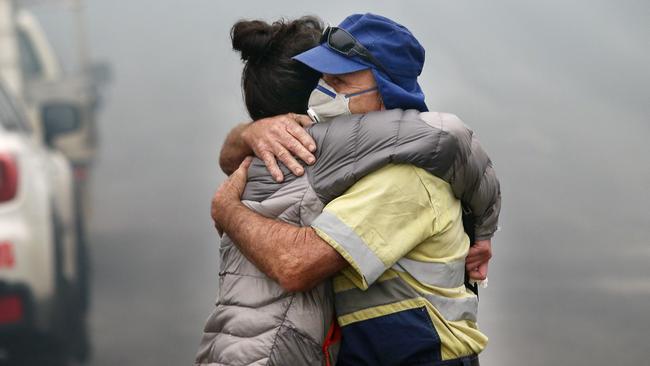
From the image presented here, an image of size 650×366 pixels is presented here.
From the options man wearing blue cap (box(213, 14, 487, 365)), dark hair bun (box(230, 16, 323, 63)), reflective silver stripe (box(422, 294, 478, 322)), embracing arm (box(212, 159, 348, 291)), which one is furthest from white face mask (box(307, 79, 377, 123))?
reflective silver stripe (box(422, 294, 478, 322))

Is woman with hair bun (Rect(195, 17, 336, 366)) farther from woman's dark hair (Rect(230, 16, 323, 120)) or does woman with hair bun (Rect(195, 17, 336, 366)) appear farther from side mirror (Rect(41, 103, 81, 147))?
side mirror (Rect(41, 103, 81, 147))

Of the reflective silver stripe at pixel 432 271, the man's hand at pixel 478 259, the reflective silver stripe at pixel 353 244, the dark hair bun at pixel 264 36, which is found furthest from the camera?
the man's hand at pixel 478 259

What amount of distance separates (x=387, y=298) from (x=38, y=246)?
1.82 m

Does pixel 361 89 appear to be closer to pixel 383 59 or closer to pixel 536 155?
pixel 383 59

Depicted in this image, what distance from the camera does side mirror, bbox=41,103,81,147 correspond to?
342 centimetres

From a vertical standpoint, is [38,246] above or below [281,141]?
below

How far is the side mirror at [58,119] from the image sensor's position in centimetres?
342

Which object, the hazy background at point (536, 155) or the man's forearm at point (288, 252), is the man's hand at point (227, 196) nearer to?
the man's forearm at point (288, 252)

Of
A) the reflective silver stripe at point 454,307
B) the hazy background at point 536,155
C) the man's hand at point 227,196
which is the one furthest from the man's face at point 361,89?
the hazy background at point 536,155

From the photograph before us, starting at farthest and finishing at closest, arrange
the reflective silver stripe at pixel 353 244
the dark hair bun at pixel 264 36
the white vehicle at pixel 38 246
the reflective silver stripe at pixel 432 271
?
the white vehicle at pixel 38 246 → the dark hair bun at pixel 264 36 → the reflective silver stripe at pixel 432 271 → the reflective silver stripe at pixel 353 244

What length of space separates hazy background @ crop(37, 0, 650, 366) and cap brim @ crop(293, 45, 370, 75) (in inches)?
66.5

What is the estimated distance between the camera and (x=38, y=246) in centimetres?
338

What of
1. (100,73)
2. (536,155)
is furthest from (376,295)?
(536,155)

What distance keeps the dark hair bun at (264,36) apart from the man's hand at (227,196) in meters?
Answer: 0.26
